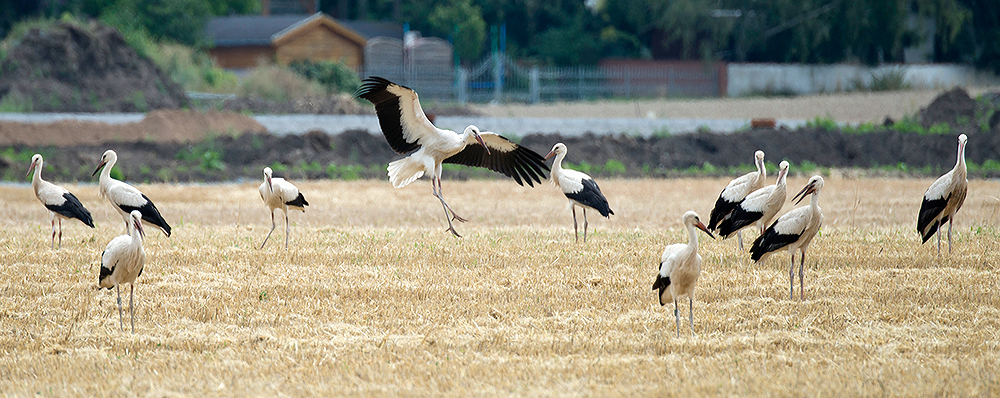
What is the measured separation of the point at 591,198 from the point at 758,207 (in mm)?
2333

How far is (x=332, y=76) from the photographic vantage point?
3450 centimetres

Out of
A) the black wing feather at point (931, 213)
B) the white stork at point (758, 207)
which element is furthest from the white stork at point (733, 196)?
the black wing feather at point (931, 213)

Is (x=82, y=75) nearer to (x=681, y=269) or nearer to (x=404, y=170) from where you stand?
(x=404, y=170)

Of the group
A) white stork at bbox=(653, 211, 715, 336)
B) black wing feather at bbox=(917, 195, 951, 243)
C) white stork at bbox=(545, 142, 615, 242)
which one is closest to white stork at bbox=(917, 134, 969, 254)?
black wing feather at bbox=(917, 195, 951, 243)

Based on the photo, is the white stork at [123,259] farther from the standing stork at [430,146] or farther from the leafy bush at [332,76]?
the leafy bush at [332,76]

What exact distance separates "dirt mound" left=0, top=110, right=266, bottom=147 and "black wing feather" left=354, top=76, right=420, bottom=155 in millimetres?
12021

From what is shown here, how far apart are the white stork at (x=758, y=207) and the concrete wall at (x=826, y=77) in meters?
28.6

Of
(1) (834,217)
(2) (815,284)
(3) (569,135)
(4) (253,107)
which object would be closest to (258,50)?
(4) (253,107)

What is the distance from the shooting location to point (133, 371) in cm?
532

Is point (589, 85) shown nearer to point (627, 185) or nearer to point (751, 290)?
point (627, 185)

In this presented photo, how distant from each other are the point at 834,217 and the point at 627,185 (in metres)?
5.04

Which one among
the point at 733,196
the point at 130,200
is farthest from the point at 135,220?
the point at 733,196

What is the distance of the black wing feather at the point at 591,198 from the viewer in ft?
34.3

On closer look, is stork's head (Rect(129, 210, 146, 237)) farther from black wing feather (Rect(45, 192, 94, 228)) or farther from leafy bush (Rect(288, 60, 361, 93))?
leafy bush (Rect(288, 60, 361, 93))
